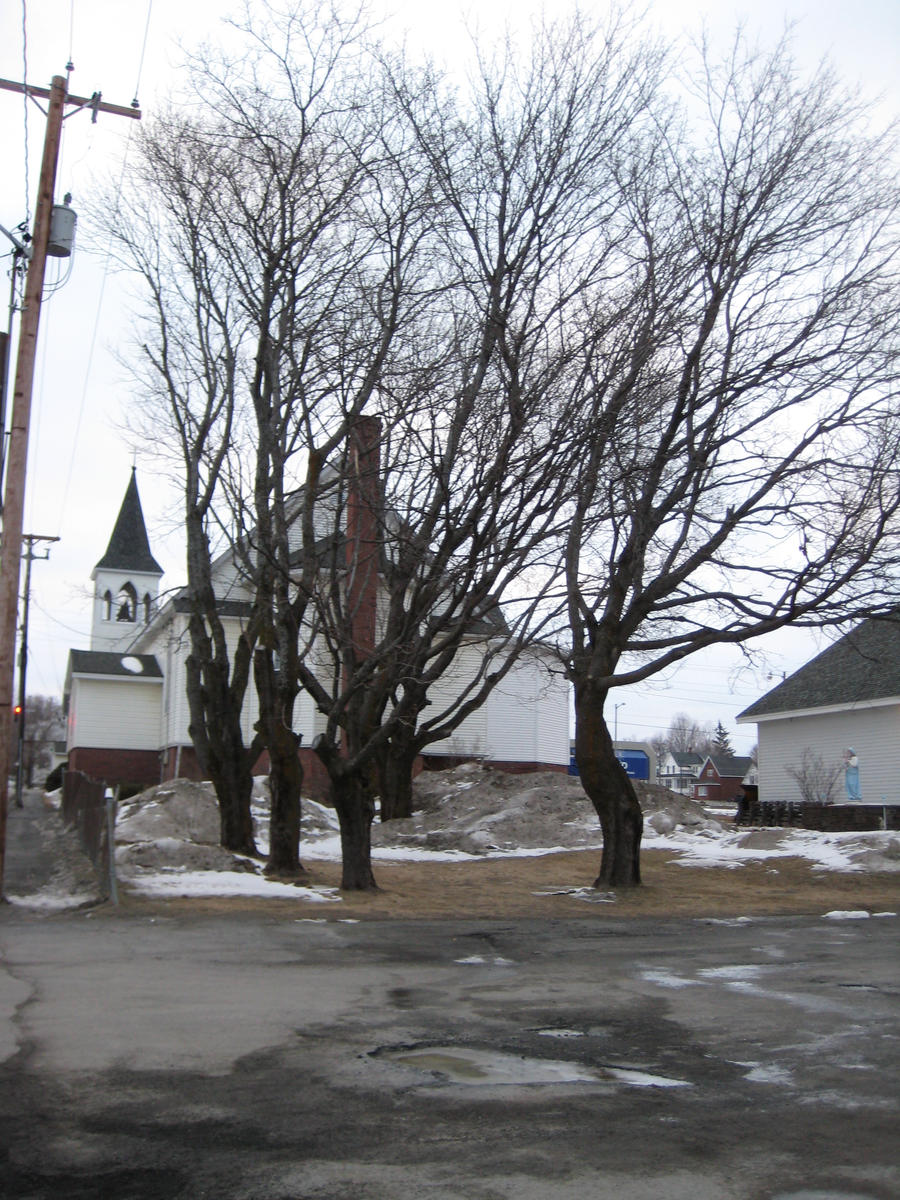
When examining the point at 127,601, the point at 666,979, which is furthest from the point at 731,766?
the point at 666,979

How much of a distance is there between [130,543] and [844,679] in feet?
142

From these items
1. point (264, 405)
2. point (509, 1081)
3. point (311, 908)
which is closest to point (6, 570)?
point (264, 405)

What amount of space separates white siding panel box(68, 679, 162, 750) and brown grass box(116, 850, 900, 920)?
27.6 meters

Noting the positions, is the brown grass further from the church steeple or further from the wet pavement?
the church steeple

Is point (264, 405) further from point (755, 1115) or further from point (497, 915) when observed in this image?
point (755, 1115)

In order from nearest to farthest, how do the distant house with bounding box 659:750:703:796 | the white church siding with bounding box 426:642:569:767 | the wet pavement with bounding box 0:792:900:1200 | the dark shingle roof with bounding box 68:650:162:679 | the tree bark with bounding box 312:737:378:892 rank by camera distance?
the wet pavement with bounding box 0:792:900:1200
the tree bark with bounding box 312:737:378:892
the white church siding with bounding box 426:642:569:767
the dark shingle roof with bounding box 68:650:162:679
the distant house with bounding box 659:750:703:796

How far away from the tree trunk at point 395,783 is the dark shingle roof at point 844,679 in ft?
39.0

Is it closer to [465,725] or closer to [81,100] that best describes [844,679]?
[465,725]

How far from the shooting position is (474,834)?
1086 inches

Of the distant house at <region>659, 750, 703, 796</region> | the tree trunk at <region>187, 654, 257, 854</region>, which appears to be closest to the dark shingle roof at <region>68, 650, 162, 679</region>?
the tree trunk at <region>187, 654, 257, 854</region>

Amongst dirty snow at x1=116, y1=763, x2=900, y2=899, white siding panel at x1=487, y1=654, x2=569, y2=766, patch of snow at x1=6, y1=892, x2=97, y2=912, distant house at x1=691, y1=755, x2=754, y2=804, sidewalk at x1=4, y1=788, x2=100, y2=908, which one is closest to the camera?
patch of snow at x1=6, y1=892, x2=97, y2=912

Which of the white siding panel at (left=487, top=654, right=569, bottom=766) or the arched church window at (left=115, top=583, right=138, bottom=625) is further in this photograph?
the arched church window at (left=115, top=583, right=138, bottom=625)

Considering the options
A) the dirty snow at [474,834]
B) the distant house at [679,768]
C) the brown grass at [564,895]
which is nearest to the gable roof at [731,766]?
the distant house at [679,768]

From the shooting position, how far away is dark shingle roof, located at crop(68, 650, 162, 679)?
4806cm
